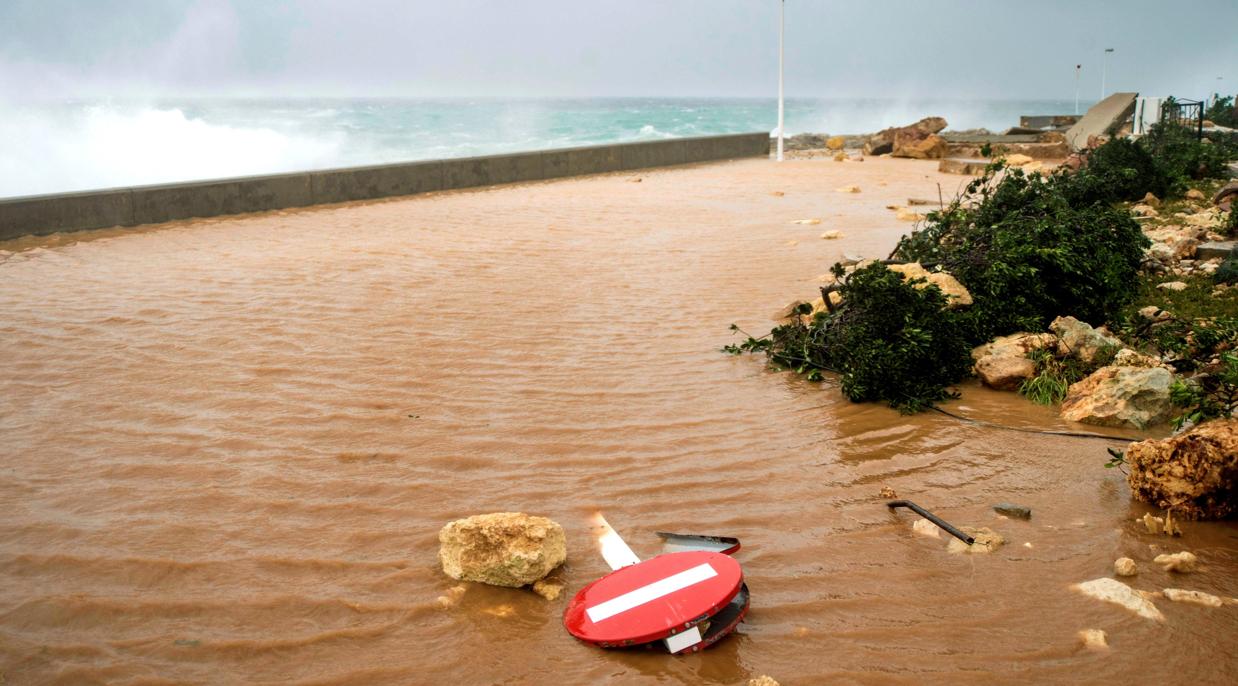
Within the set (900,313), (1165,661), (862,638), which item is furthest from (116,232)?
(1165,661)

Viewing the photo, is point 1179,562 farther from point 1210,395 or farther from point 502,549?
point 502,549

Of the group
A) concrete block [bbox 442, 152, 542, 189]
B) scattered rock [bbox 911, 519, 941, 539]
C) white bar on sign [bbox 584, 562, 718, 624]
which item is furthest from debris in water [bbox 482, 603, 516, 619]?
concrete block [bbox 442, 152, 542, 189]

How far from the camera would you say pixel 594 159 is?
884 inches

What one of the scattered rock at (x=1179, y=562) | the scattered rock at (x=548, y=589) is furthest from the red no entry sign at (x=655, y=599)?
the scattered rock at (x=1179, y=562)

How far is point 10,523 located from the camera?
14.1 ft

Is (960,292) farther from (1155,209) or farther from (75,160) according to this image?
(75,160)

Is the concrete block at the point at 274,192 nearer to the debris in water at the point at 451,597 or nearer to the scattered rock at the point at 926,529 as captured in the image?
the debris in water at the point at 451,597

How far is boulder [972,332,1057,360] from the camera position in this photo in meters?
6.49

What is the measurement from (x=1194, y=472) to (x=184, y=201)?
1389 cm

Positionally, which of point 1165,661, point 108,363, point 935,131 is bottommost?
point 1165,661

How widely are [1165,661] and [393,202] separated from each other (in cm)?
1526

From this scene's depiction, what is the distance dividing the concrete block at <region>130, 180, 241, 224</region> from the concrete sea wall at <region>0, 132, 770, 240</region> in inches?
0.5

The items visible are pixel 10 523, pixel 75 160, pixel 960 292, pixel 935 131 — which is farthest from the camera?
pixel 75 160

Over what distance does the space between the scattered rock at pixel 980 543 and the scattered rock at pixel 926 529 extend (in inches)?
3.0
